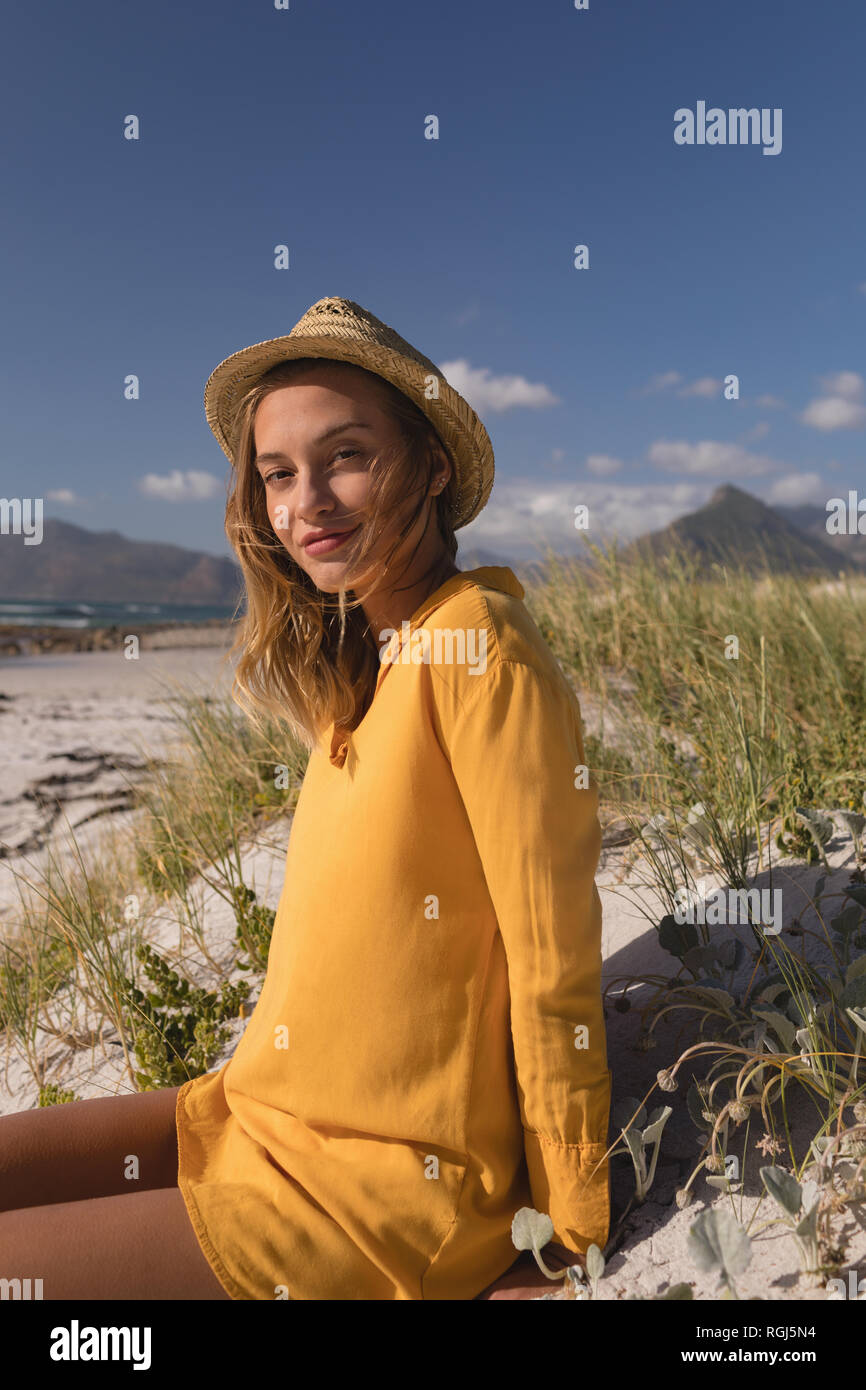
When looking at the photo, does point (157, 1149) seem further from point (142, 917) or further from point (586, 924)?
point (142, 917)

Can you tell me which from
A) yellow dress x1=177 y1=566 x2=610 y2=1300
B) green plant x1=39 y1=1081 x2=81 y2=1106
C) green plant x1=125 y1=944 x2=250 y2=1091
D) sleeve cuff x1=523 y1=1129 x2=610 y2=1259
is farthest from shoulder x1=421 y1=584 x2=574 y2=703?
green plant x1=39 y1=1081 x2=81 y2=1106

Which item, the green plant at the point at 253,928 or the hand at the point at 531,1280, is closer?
the hand at the point at 531,1280

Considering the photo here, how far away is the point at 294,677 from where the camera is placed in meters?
1.71

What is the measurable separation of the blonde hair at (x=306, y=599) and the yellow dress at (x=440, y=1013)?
258mm

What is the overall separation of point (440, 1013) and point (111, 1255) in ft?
1.93

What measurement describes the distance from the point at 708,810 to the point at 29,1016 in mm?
2297

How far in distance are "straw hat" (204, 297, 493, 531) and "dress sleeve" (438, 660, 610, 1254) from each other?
0.54 metres

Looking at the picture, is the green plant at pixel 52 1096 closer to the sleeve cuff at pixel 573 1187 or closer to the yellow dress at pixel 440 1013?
the yellow dress at pixel 440 1013

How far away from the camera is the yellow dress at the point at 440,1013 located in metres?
1.25

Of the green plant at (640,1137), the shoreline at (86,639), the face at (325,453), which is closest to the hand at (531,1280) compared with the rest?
the green plant at (640,1137)

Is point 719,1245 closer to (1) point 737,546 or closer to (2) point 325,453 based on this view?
(2) point 325,453

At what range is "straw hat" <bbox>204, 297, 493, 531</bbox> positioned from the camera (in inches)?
56.8

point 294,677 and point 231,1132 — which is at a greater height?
point 294,677
